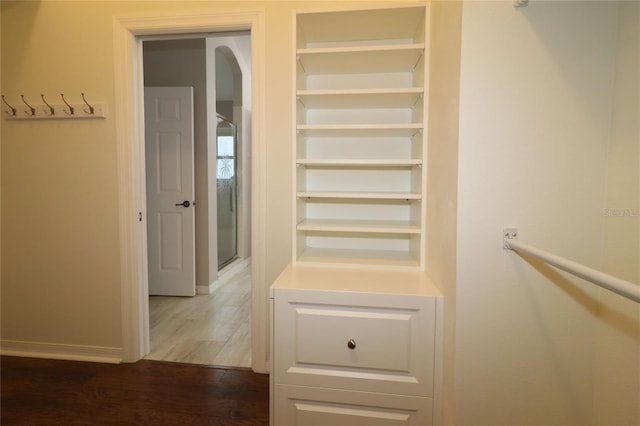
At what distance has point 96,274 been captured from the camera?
86.5 inches

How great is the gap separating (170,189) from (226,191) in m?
1.10

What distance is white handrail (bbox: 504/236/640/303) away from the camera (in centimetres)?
67

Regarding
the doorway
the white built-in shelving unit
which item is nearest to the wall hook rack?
the doorway

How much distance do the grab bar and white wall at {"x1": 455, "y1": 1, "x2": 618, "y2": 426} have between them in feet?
0.10

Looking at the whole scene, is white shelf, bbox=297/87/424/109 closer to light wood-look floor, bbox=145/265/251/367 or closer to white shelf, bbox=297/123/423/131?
white shelf, bbox=297/123/423/131

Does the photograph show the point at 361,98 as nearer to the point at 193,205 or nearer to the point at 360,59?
the point at 360,59

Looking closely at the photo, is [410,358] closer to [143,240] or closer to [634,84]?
[634,84]

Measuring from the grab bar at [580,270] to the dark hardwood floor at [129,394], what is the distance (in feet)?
4.53

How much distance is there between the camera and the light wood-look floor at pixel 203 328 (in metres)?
2.27

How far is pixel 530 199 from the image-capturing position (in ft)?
3.60

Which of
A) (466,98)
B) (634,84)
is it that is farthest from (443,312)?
(634,84)

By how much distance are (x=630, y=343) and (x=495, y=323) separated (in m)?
0.36

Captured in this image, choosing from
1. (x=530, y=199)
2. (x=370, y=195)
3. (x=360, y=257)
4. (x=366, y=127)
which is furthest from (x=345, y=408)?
(x=366, y=127)

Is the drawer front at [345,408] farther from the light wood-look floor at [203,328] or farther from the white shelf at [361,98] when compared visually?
the white shelf at [361,98]
